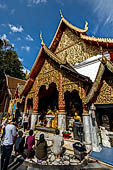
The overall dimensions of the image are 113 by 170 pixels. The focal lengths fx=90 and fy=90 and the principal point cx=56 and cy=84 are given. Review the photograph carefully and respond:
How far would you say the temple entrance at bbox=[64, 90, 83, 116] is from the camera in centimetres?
734

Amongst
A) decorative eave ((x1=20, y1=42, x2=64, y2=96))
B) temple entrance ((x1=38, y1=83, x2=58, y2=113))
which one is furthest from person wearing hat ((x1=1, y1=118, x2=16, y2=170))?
temple entrance ((x1=38, y1=83, x2=58, y2=113))

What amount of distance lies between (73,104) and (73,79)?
9.84 ft

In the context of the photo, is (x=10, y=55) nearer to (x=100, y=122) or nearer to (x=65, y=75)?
(x=65, y=75)

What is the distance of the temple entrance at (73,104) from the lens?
7344mm

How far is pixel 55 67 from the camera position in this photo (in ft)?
22.6

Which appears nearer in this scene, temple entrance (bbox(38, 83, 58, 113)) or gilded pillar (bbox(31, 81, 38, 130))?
gilded pillar (bbox(31, 81, 38, 130))

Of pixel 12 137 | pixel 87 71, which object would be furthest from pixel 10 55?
pixel 12 137

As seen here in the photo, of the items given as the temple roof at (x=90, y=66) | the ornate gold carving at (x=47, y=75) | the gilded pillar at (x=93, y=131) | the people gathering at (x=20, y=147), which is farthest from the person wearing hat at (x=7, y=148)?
the temple roof at (x=90, y=66)

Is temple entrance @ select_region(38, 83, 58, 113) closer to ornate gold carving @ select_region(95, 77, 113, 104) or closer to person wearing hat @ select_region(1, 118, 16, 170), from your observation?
ornate gold carving @ select_region(95, 77, 113, 104)

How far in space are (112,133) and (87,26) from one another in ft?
27.1

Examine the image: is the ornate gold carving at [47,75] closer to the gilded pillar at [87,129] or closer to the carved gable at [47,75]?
the carved gable at [47,75]

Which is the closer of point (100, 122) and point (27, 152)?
point (27, 152)

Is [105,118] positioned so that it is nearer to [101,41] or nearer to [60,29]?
[101,41]

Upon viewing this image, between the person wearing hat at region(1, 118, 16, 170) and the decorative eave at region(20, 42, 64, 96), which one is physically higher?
the decorative eave at region(20, 42, 64, 96)
